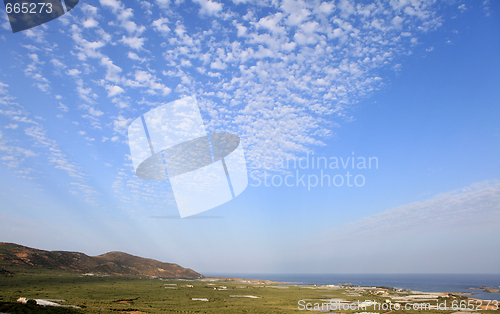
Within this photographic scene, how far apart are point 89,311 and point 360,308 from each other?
121ft

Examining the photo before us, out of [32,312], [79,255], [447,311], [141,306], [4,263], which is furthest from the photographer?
[79,255]

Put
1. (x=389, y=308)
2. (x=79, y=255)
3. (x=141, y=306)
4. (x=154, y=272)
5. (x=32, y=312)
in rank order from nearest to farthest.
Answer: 1. (x=32, y=312)
2. (x=141, y=306)
3. (x=389, y=308)
4. (x=79, y=255)
5. (x=154, y=272)

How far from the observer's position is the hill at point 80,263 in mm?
68438

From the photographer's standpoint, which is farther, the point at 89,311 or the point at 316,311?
the point at 316,311

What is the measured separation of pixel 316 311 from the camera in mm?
35875

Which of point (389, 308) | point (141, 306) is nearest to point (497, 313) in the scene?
point (389, 308)

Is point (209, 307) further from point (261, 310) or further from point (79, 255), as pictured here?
point (79, 255)

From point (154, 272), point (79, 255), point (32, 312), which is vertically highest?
point (32, 312)

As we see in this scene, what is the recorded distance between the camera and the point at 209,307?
119ft

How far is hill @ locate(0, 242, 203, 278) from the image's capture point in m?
68.4

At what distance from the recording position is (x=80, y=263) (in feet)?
300

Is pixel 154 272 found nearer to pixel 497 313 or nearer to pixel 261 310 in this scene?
pixel 261 310

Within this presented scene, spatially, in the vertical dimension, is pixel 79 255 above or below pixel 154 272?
above

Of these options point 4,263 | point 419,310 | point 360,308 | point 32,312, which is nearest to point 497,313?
point 419,310
